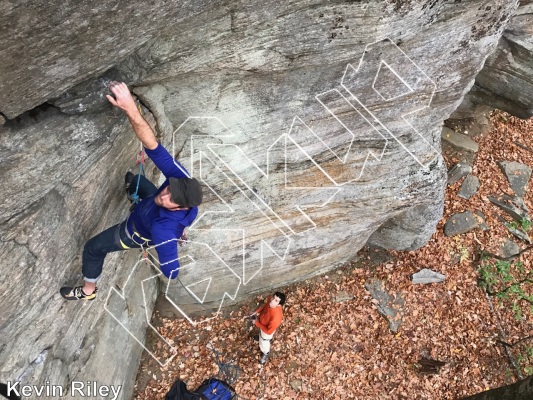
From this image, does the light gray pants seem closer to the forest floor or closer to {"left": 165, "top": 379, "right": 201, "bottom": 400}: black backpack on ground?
the forest floor

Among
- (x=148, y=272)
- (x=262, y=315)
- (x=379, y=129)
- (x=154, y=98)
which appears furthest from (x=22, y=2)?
(x=262, y=315)

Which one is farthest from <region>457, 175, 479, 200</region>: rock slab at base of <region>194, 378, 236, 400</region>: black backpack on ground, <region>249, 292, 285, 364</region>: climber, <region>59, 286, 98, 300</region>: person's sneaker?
<region>59, 286, 98, 300</region>: person's sneaker

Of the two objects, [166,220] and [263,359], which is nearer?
[166,220]

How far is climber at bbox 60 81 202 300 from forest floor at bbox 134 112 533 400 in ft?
16.0

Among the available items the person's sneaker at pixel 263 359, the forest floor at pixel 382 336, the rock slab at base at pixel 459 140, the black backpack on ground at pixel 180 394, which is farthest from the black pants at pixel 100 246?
the rock slab at base at pixel 459 140

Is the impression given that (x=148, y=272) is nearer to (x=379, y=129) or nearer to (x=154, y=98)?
(x=154, y=98)

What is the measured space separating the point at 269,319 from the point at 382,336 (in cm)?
342

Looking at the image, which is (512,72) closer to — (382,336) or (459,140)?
(459,140)

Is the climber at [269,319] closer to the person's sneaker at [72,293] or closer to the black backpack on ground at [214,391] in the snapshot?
the black backpack on ground at [214,391]

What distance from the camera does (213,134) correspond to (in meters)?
7.11

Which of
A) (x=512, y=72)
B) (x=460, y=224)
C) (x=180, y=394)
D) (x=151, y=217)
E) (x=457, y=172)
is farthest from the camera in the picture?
(x=457, y=172)

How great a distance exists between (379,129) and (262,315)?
4.75 meters

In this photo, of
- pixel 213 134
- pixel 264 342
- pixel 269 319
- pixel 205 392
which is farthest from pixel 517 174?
pixel 205 392

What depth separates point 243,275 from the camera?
33.7 feet
